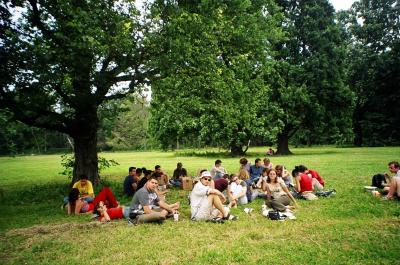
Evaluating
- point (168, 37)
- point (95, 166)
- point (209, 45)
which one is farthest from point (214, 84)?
point (95, 166)

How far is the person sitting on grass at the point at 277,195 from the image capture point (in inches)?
441

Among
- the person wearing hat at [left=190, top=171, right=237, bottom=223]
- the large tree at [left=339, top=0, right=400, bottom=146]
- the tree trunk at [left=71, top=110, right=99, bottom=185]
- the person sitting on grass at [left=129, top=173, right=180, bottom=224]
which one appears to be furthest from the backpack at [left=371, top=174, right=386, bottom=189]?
the large tree at [left=339, top=0, right=400, bottom=146]

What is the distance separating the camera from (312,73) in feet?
126

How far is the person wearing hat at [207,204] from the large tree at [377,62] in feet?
156

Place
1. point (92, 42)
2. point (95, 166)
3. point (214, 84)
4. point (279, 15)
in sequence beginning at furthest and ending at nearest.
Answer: point (279, 15) → point (95, 166) → point (214, 84) → point (92, 42)

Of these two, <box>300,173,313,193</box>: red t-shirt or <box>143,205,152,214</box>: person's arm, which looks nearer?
<box>143,205,152,214</box>: person's arm

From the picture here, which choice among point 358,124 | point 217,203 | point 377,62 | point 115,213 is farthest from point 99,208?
point 358,124

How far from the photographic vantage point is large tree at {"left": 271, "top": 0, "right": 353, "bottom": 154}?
38281 millimetres

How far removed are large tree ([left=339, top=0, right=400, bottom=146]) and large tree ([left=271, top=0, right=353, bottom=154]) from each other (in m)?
13.3

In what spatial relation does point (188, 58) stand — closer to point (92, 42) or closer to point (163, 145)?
point (92, 42)

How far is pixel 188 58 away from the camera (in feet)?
42.9

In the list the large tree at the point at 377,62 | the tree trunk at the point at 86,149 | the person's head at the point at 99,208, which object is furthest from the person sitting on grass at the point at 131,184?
the large tree at the point at 377,62

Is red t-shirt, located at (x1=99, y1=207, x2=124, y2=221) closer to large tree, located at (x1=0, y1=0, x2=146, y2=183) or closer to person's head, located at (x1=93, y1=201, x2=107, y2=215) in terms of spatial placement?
person's head, located at (x1=93, y1=201, x2=107, y2=215)

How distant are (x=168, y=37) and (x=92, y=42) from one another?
3201 millimetres
